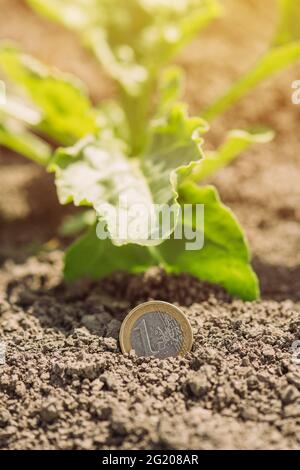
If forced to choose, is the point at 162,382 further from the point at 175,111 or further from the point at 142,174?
the point at 175,111

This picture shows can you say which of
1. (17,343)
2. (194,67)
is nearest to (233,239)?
(17,343)

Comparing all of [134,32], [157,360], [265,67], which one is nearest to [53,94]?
[134,32]
